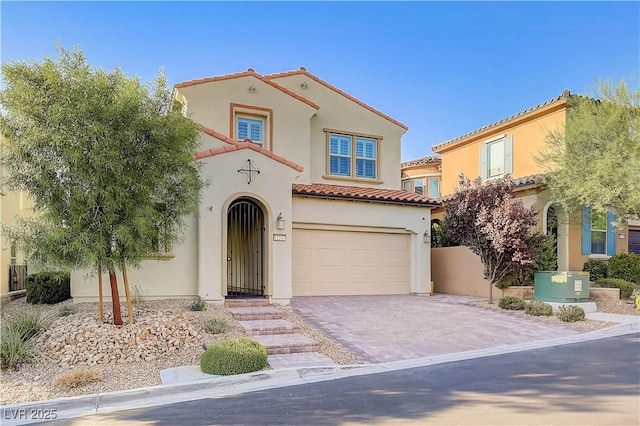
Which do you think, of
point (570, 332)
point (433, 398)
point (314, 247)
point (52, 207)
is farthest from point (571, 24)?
point (52, 207)

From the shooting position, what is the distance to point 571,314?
13.0m

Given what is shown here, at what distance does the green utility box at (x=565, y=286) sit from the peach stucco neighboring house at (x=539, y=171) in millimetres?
3722

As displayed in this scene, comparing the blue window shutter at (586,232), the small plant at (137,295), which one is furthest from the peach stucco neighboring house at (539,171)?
the small plant at (137,295)

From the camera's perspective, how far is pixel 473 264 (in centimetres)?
1828

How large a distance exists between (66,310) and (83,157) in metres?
4.26

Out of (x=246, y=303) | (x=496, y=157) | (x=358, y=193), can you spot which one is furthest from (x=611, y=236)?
(x=246, y=303)

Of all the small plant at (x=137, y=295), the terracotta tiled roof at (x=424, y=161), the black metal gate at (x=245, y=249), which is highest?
the terracotta tiled roof at (x=424, y=161)

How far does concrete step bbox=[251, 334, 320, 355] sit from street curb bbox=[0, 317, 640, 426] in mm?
1252

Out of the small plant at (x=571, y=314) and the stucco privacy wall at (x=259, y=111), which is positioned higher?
the stucco privacy wall at (x=259, y=111)

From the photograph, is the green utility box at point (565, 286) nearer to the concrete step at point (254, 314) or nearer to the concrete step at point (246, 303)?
the concrete step at point (254, 314)

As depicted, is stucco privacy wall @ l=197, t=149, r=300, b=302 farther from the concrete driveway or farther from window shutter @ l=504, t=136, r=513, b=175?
window shutter @ l=504, t=136, r=513, b=175

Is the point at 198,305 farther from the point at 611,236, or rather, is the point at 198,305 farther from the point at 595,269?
the point at 611,236

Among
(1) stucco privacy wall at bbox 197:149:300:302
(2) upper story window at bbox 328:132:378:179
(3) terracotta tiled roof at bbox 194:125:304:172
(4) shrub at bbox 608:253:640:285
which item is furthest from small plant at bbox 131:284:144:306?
(4) shrub at bbox 608:253:640:285

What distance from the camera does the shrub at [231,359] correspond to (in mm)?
7859
